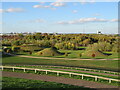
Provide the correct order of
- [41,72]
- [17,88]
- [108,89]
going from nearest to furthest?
1. [17,88]
2. [108,89]
3. [41,72]

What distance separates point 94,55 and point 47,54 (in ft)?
43.3

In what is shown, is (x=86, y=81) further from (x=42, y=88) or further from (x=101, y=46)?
(x=101, y=46)

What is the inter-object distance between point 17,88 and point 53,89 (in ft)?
9.22

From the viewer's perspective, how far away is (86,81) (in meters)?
17.9

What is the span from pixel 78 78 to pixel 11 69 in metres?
10.00

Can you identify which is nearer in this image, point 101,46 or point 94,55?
point 94,55

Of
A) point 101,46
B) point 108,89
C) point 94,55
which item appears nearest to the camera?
point 108,89

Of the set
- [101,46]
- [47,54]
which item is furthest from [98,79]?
[101,46]

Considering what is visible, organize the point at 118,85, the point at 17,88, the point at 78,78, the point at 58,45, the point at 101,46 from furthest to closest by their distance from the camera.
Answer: the point at 58,45 → the point at 101,46 → the point at 78,78 → the point at 118,85 → the point at 17,88

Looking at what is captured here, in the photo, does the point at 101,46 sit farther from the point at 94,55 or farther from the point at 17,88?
the point at 17,88

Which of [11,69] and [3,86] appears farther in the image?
[11,69]

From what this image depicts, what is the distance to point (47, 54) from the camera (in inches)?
1935

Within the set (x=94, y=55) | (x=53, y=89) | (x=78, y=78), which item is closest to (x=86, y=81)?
(x=78, y=78)

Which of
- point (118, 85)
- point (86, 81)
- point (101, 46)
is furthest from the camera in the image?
point (101, 46)
